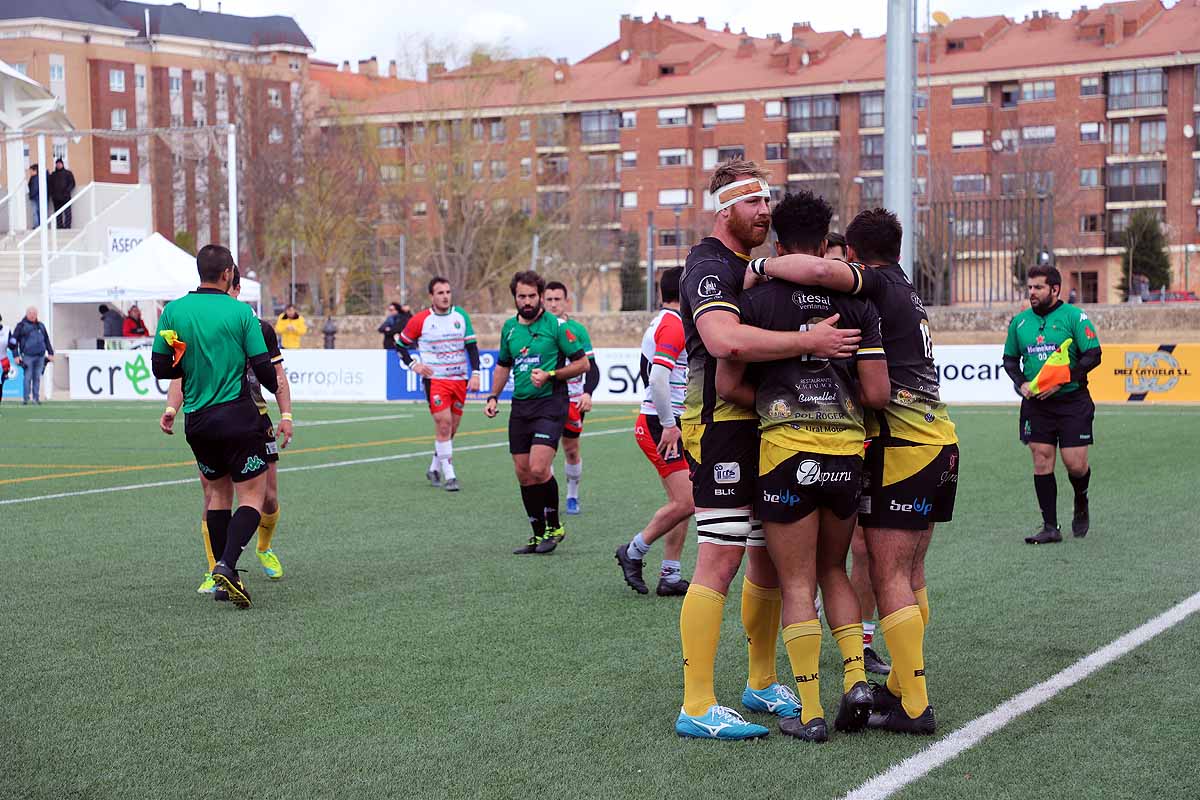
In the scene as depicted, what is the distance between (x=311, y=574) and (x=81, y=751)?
4.05 meters

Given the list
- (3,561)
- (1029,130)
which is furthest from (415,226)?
(3,561)

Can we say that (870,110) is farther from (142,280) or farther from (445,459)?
(445,459)

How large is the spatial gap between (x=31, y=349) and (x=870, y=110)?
56233 mm

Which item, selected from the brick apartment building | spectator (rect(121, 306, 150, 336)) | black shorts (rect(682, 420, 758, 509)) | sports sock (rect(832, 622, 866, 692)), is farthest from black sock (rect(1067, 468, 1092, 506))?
the brick apartment building

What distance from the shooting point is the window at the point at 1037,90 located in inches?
2906

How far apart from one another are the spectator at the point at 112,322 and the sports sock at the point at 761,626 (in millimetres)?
31330

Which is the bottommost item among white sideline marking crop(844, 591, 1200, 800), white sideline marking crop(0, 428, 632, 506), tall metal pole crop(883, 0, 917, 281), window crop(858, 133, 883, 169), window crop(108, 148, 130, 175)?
white sideline marking crop(0, 428, 632, 506)

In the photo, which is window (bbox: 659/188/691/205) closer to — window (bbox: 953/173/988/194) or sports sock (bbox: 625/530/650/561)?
window (bbox: 953/173/988/194)

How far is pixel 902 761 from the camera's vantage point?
16.5 ft

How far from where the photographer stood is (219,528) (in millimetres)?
8461

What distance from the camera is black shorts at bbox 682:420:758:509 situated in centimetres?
529

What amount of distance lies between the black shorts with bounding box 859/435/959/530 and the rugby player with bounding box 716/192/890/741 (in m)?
0.22

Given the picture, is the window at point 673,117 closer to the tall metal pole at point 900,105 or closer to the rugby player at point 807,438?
the tall metal pole at point 900,105

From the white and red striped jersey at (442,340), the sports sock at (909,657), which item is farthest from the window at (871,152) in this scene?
the sports sock at (909,657)
